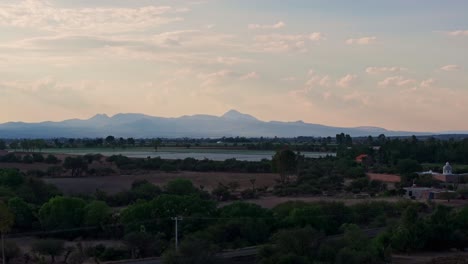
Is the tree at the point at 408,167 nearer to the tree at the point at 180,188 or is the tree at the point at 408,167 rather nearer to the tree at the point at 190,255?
the tree at the point at 180,188

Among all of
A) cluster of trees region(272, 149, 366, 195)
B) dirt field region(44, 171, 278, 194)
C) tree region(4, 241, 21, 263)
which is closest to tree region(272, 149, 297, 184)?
cluster of trees region(272, 149, 366, 195)

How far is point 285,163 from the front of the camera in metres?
75.9

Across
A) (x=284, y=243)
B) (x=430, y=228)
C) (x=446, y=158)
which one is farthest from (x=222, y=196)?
(x=446, y=158)

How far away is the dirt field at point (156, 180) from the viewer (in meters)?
67.3

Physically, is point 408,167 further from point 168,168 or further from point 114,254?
point 114,254

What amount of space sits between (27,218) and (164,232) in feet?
32.8

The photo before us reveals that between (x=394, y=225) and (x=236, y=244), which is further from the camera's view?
(x=394, y=225)

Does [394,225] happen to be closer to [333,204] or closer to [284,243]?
[333,204]

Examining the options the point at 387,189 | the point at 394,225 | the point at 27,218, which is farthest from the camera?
the point at 387,189

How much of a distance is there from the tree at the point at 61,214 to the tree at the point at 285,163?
3658cm

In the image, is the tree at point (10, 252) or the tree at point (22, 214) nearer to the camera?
the tree at point (10, 252)

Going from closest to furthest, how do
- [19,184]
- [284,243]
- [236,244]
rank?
[284,243], [236,244], [19,184]

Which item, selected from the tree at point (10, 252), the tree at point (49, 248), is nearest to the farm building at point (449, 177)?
the tree at point (49, 248)

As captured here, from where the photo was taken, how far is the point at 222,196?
5938 cm
